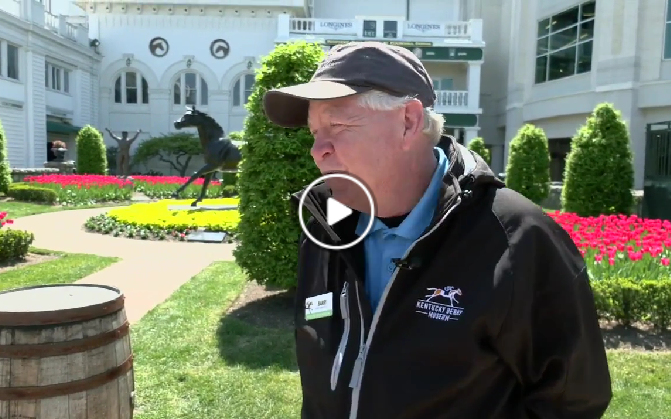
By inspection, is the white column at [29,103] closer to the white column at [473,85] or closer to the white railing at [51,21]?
the white railing at [51,21]

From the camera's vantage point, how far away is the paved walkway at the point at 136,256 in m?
7.41

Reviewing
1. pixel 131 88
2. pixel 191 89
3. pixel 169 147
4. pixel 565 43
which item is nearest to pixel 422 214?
pixel 565 43

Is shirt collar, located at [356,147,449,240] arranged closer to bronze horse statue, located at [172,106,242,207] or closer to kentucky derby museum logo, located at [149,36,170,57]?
bronze horse statue, located at [172,106,242,207]

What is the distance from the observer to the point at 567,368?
1.39 meters

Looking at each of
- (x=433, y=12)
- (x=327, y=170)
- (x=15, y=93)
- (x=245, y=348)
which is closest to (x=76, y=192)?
(x=15, y=93)

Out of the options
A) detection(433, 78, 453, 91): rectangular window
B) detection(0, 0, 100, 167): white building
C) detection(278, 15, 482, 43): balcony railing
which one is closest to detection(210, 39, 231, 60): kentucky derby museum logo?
detection(278, 15, 482, 43): balcony railing

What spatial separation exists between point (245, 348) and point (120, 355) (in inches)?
94.5

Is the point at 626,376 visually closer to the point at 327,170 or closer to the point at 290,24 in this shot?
the point at 327,170

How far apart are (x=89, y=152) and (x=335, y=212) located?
93.0ft

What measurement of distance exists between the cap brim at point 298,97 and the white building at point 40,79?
32.7m

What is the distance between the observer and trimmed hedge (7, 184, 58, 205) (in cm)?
1909

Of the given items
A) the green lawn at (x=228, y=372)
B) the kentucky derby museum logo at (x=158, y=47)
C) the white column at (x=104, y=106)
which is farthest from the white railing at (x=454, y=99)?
the green lawn at (x=228, y=372)

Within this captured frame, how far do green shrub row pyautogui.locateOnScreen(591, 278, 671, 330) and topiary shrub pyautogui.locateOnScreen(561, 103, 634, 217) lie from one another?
888 centimetres

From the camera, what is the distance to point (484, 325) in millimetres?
1381
